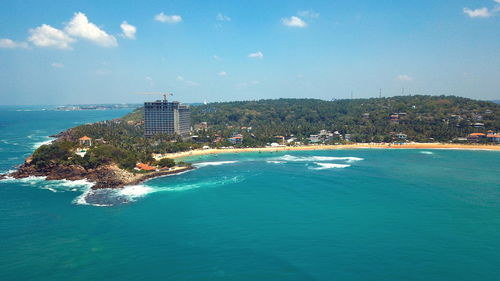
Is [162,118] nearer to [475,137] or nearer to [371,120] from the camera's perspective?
[371,120]

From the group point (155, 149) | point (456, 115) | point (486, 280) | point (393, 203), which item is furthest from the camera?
point (456, 115)

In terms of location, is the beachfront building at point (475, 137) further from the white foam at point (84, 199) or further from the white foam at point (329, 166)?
the white foam at point (84, 199)

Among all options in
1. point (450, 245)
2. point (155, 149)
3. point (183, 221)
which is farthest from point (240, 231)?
point (155, 149)

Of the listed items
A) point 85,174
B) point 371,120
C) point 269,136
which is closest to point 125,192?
point 85,174

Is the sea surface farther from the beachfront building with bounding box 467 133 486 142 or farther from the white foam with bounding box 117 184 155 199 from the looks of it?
the beachfront building with bounding box 467 133 486 142

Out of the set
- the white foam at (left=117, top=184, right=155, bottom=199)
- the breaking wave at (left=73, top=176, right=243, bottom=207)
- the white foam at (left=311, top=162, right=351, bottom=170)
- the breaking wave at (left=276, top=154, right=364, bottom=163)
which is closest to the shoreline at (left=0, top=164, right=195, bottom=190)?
the white foam at (left=117, top=184, right=155, bottom=199)

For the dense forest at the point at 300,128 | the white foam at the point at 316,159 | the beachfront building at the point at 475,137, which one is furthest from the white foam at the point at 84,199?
the beachfront building at the point at 475,137

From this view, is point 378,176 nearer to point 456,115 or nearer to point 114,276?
point 114,276
